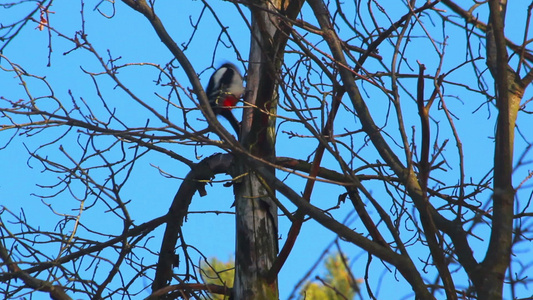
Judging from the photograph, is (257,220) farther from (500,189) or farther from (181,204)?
(500,189)

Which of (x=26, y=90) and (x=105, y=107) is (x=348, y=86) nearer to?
(x=105, y=107)

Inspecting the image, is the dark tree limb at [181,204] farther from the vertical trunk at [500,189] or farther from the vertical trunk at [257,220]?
the vertical trunk at [500,189]

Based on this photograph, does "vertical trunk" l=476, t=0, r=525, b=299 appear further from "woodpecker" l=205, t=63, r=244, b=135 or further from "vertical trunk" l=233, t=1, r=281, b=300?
"woodpecker" l=205, t=63, r=244, b=135

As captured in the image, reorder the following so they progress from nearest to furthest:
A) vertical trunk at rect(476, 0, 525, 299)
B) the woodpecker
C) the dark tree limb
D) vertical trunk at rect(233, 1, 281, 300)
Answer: vertical trunk at rect(476, 0, 525, 299), vertical trunk at rect(233, 1, 281, 300), the dark tree limb, the woodpecker

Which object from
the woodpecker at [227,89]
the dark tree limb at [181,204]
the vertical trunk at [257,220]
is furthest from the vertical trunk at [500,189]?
the woodpecker at [227,89]

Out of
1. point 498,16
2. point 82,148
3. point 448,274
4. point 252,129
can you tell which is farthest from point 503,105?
point 82,148

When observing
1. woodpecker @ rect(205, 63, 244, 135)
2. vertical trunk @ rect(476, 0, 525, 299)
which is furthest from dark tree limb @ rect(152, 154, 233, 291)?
vertical trunk @ rect(476, 0, 525, 299)

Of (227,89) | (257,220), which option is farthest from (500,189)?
(227,89)

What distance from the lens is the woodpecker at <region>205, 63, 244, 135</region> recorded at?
5.51 m

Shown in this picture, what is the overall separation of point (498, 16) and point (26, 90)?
2717mm

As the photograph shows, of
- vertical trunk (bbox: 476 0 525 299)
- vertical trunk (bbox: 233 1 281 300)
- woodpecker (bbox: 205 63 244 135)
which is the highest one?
woodpecker (bbox: 205 63 244 135)

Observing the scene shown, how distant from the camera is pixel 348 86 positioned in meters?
2.96

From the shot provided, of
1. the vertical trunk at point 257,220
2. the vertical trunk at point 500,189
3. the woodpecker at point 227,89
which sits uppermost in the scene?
the woodpecker at point 227,89

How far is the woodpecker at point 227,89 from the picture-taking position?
18.1ft
